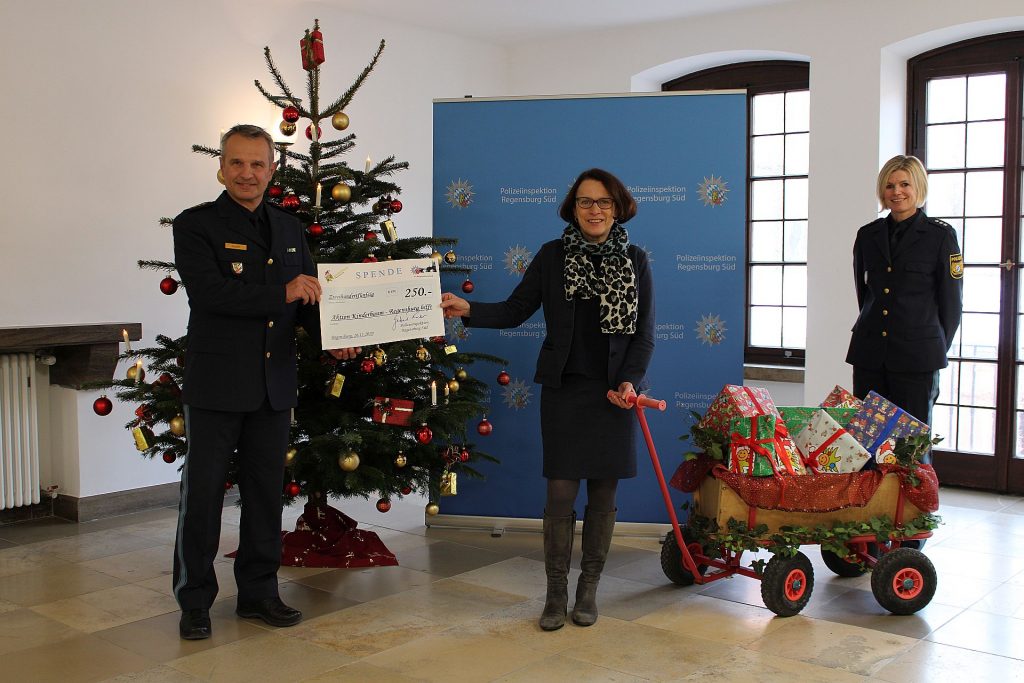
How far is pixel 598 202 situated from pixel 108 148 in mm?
2952

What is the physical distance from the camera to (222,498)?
331 centimetres

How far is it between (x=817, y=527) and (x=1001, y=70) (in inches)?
143

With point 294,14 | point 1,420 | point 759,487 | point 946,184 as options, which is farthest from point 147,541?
point 946,184

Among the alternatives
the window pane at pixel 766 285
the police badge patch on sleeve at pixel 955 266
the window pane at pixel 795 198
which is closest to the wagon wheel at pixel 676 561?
the police badge patch on sleeve at pixel 955 266

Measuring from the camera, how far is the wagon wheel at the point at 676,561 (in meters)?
3.74

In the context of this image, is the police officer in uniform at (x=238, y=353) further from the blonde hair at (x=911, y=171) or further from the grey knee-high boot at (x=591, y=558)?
the blonde hair at (x=911, y=171)

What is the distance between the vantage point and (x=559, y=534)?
338 cm

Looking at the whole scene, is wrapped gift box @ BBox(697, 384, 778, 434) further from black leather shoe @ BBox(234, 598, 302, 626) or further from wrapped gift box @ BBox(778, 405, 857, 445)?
black leather shoe @ BBox(234, 598, 302, 626)

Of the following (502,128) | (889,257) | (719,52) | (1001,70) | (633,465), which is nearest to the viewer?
(633,465)

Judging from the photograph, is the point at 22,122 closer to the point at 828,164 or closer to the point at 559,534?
the point at 559,534

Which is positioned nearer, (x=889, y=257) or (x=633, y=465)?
(x=633, y=465)

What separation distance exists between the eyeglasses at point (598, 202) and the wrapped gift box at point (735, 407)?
0.81 meters

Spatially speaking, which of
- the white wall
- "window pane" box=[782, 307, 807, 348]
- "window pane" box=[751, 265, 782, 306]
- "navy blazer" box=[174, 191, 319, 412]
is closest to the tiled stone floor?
"navy blazer" box=[174, 191, 319, 412]

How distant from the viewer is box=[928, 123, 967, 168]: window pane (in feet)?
19.5
